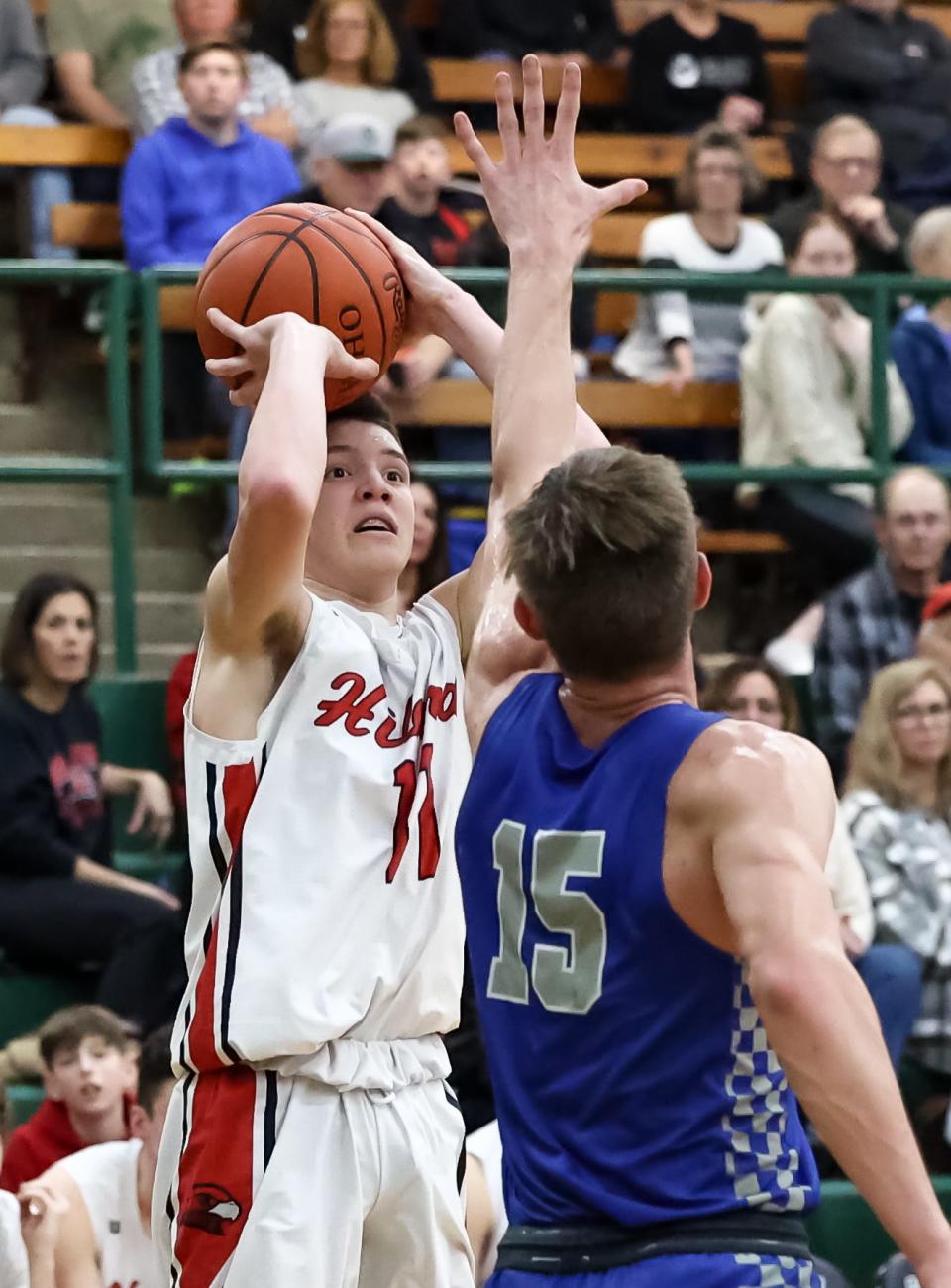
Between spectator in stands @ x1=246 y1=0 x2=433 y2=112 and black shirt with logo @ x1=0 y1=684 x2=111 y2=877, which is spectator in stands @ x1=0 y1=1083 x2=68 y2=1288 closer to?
black shirt with logo @ x1=0 y1=684 x2=111 y2=877

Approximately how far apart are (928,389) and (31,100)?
3.79 meters

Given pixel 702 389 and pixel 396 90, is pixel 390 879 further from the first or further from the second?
pixel 396 90

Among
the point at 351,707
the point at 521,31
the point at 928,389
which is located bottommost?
the point at 351,707

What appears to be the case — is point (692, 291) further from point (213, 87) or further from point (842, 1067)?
point (842, 1067)

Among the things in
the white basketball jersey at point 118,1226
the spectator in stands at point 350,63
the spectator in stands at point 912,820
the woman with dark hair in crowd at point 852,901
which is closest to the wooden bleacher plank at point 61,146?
the spectator in stands at point 350,63

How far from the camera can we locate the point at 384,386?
7785 millimetres

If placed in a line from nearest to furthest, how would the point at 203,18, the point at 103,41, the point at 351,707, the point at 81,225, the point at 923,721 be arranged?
the point at 351,707
the point at 923,721
the point at 81,225
the point at 203,18
the point at 103,41

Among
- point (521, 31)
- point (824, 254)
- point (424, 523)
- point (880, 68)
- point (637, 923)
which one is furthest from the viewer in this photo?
point (880, 68)

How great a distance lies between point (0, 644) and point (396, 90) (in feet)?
12.1

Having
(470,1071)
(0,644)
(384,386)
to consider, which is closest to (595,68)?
(384,386)

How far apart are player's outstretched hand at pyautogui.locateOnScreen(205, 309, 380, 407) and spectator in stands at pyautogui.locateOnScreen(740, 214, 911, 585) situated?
4.58m

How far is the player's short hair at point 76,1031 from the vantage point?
5.85m

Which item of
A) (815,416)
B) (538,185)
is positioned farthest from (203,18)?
(538,185)

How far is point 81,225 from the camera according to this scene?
29.1 feet
